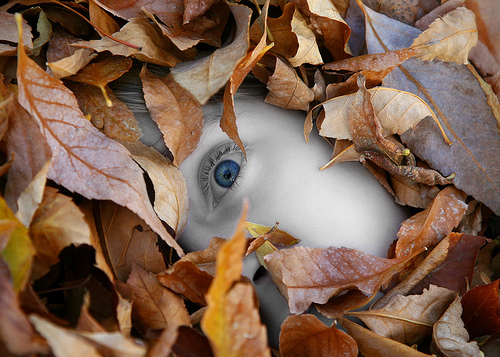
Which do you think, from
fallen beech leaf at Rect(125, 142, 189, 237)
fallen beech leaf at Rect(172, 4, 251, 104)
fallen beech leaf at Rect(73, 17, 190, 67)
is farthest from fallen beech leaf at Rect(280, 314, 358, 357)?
fallen beech leaf at Rect(73, 17, 190, 67)

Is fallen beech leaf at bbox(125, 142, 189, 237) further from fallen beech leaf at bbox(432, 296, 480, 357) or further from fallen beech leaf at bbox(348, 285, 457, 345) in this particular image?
fallen beech leaf at bbox(432, 296, 480, 357)

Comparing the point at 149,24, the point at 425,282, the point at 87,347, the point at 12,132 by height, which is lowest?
the point at 425,282

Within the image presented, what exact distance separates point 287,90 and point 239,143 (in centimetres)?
17

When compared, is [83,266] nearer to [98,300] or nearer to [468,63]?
[98,300]

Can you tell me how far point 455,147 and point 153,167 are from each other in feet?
1.98

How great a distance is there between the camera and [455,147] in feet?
2.78

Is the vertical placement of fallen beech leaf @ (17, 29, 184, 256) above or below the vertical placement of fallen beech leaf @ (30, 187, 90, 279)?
above

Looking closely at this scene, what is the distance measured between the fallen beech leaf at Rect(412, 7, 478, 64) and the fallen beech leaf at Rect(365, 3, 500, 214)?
0.05 feet

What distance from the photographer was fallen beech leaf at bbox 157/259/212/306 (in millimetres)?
684

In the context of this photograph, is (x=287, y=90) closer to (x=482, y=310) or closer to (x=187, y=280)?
(x=187, y=280)

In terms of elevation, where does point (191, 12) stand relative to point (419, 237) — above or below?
above

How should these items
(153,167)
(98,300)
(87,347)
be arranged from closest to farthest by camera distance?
(87,347) → (98,300) → (153,167)

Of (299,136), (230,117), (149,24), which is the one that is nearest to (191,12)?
(149,24)

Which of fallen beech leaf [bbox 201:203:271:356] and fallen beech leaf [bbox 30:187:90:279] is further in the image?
fallen beech leaf [bbox 30:187:90:279]
